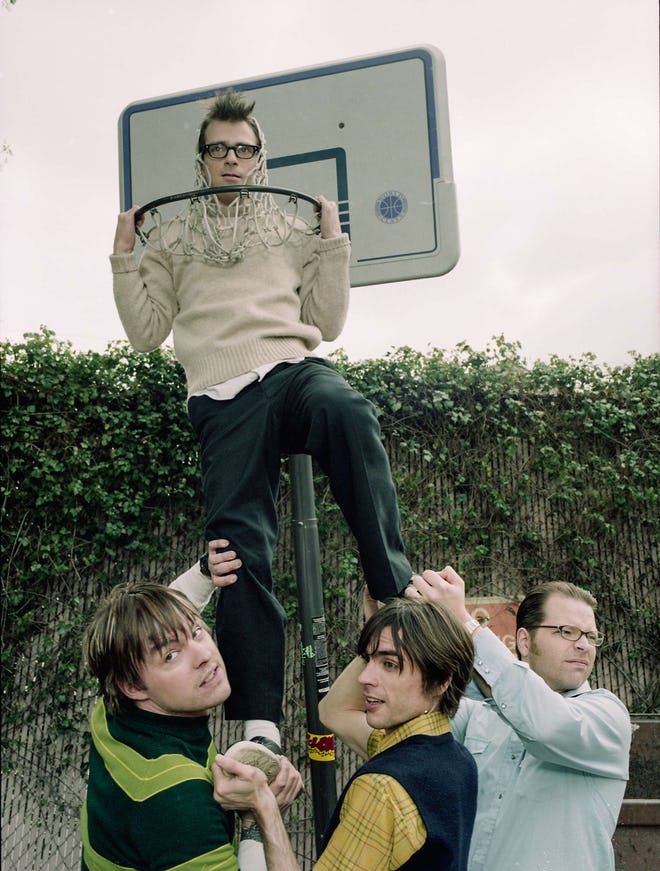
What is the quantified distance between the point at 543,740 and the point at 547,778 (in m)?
0.21

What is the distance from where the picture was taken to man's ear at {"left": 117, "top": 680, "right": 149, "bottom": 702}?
1.44 metres

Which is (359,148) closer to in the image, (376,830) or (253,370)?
(253,370)

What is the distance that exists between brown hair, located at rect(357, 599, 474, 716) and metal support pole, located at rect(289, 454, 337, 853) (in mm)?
606

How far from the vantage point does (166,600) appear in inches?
59.8

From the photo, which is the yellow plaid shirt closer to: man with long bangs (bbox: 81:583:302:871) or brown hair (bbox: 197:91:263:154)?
man with long bangs (bbox: 81:583:302:871)

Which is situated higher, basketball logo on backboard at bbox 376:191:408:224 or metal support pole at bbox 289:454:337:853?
basketball logo on backboard at bbox 376:191:408:224

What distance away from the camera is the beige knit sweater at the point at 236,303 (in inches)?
79.7

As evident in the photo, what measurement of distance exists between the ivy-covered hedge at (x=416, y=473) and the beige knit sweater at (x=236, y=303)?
2609 millimetres

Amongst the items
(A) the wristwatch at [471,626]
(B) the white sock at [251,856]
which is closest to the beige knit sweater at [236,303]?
(A) the wristwatch at [471,626]

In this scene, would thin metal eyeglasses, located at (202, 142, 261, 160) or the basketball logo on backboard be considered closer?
thin metal eyeglasses, located at (202, 142, 261, 160)

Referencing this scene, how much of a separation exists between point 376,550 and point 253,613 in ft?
1.03

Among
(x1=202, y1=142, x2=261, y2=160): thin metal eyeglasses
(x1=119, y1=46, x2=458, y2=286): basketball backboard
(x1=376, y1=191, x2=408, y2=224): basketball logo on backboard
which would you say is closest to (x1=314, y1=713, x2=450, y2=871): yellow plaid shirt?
(x1=202, y1=142, x2=261, y2=160): thin metal eyeglasses

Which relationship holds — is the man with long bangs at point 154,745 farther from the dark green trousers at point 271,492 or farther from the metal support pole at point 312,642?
the metal support pole at point 312,642

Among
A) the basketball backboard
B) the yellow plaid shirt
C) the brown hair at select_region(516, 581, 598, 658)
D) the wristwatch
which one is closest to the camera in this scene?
the yellow plaid shirt
